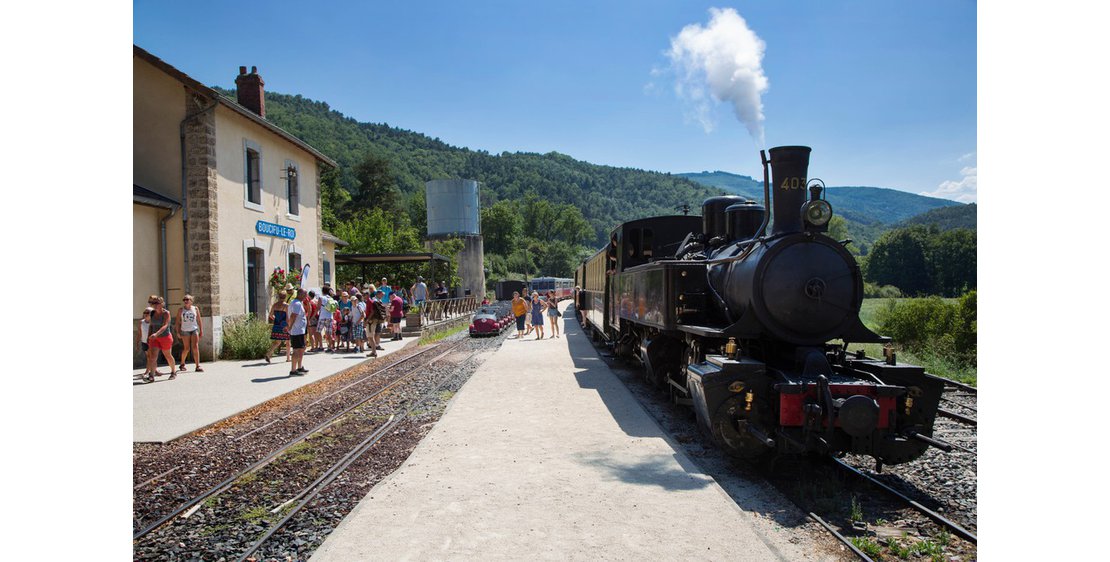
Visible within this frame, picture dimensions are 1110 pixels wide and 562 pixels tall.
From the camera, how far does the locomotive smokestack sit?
6.48 metres

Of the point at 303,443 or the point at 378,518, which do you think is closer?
the point at 378,518

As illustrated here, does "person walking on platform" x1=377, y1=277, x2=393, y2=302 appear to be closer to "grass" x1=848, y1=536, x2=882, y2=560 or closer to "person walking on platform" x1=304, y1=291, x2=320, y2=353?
"person walking on platform" x1=304, y1=291, x2=320, y2=353

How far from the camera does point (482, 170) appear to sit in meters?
155

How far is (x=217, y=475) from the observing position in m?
6.12

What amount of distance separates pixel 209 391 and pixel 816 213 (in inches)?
366

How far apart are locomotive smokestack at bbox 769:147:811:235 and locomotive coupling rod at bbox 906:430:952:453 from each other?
217 centimetres

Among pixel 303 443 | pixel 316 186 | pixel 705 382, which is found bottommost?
pixel 303 443

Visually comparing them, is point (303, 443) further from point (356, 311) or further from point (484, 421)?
point (356, 311)

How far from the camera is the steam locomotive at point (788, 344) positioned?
5438mm

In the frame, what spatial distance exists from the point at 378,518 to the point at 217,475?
102 inches

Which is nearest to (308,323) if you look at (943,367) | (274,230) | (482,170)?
(274,230)

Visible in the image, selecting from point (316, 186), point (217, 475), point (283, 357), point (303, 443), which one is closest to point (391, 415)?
point (303, 443)

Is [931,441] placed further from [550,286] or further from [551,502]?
[550,286]

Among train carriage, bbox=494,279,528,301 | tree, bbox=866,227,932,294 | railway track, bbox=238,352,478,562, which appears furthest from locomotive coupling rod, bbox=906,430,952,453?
train carriage, bbox=494,279,528,301
